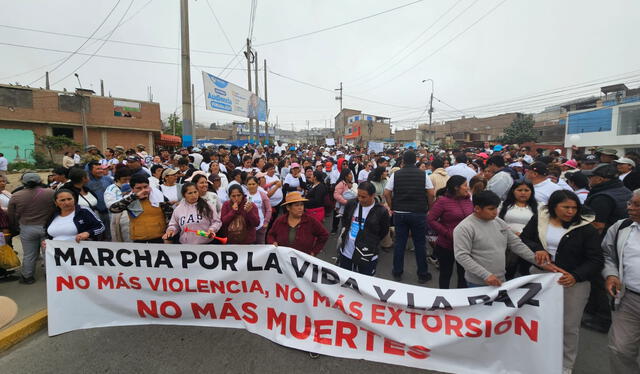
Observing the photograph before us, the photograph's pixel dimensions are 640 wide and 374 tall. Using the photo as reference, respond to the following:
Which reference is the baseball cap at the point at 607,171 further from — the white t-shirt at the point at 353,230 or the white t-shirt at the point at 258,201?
the white t-shirt at the point at 258,201

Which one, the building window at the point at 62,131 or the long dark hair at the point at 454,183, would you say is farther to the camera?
the building window at the point at 62,131

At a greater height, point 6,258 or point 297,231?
point 297,231

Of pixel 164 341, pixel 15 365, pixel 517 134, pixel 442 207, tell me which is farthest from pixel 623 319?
pixel 517 134

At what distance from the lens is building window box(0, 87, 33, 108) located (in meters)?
22.7

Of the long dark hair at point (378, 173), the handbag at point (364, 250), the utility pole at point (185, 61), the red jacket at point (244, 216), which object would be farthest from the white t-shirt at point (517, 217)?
the utility pole at point (185, 61)

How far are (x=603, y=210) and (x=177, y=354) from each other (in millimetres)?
4833

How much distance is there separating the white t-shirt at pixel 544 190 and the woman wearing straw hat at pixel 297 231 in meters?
2.99

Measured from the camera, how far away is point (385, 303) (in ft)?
8.46

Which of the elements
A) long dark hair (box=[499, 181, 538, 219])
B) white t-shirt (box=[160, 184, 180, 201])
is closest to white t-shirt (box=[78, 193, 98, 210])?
white t-shirt (box=[160, 184, 180, 201])

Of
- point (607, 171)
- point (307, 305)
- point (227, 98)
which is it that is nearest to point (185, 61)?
point (227, 98)

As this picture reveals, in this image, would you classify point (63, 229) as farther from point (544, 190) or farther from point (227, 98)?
point (227, 98)

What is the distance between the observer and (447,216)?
11.8 feet

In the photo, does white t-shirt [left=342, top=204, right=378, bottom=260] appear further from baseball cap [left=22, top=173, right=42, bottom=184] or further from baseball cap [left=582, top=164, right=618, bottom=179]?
baseball cap [left=22, top=173, right=42, bottom=184]

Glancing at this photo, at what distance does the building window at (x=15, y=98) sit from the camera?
22656 mm
